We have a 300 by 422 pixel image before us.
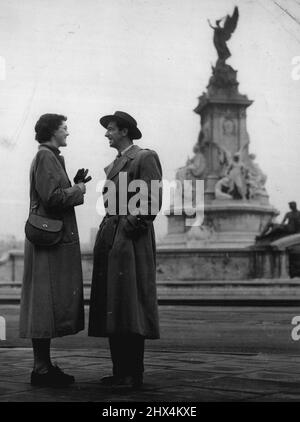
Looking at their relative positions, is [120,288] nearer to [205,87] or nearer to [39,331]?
[39,331]

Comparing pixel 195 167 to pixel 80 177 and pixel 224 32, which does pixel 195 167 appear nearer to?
pixel 224 32

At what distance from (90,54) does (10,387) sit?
1123 centimetres

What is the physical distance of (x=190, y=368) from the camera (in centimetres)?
557

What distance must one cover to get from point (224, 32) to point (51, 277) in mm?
30662

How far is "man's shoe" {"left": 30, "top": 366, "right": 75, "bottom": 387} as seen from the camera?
4654 mm

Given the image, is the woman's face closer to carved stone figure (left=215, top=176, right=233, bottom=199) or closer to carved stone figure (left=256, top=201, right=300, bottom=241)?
carved stone figure (left=256, top=201, right=300, bottom=241)

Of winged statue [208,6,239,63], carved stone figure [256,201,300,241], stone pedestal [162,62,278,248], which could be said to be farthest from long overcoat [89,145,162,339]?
winged statue [208,6,239,63]

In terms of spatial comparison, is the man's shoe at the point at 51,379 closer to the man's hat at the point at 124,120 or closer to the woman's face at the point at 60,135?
the woman's face at the point at 60,135

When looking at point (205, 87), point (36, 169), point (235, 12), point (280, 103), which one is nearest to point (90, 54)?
point (36, 169)

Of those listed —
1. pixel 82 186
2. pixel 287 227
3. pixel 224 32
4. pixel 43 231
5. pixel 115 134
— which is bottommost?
pixel 43 231

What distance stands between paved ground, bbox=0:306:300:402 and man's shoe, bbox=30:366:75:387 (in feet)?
0.20

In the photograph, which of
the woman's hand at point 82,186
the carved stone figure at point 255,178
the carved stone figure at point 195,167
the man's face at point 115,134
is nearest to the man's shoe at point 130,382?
the woman's hand at point 82,186

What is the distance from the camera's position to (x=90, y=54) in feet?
49.1

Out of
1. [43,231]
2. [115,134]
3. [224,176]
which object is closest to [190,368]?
[43,231]
